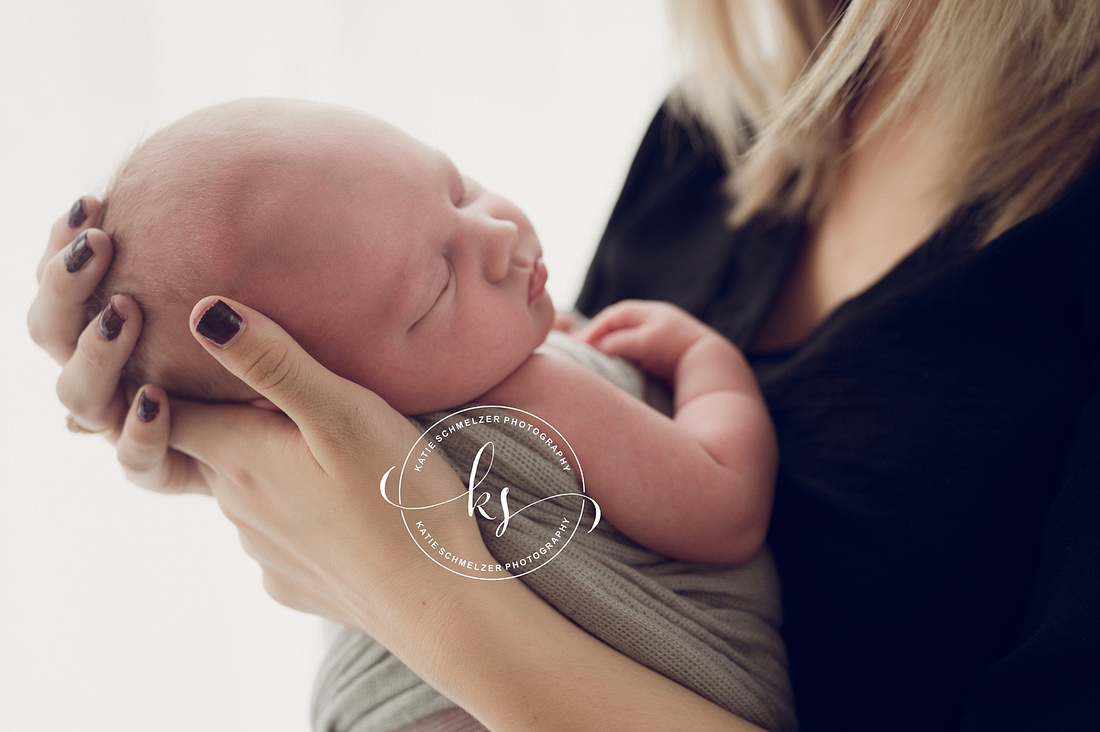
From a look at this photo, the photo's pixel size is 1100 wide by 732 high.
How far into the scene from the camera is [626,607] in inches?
22.6

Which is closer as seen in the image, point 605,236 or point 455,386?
point 455,386

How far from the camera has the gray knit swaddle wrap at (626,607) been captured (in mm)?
571

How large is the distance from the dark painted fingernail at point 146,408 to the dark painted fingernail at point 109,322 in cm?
7

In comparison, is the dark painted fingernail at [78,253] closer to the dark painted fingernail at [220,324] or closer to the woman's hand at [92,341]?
the woman's hand at [92,341]

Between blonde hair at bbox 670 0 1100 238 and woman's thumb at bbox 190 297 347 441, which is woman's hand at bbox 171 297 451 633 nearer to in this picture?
woman's thumb at bbox 190 297 347 441

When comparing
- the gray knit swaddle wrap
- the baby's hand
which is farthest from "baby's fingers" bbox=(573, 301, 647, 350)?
the gray knit swaddle wrap

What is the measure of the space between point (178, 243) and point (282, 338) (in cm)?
13

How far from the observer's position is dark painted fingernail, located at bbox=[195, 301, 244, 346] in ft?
1.58

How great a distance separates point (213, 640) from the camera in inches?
44.2

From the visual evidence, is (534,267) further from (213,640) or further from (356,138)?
(213,640)

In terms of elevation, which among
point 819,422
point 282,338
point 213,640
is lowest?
point 213,640

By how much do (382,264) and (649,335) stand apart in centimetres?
40

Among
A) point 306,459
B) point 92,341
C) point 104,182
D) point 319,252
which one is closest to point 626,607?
point 306,459

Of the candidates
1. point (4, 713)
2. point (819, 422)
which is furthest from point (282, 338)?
point (4, 713)
